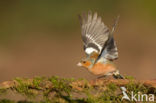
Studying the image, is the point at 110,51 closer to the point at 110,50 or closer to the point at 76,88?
the point at 110,50

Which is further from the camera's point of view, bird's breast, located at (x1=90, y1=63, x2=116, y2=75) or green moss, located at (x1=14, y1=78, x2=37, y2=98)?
bird's breast, located at (x1=90, y1=63, x2=116, y2=75)

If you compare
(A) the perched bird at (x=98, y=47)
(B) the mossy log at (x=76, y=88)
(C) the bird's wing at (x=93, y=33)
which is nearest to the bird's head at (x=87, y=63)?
(A) the perched bird at (x=98, y=47)

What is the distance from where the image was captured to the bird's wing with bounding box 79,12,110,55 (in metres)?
3.10

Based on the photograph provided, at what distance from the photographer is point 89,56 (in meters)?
2.96

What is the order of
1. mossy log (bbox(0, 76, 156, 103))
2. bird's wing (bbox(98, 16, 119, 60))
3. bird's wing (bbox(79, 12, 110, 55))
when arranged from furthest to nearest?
bird's wing (bbox(79, 12, 110, 55)) → bird's wing (bbox(98, 16, 119, 60)) → mossy log (bbox(0, 76, 156, 103))

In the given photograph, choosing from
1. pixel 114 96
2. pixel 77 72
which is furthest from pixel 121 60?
pixel 114 96

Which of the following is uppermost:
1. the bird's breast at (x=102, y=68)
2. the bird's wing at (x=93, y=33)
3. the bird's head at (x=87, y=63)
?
the bird's wing at (x=93, y=33)

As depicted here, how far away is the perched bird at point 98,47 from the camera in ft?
8.83

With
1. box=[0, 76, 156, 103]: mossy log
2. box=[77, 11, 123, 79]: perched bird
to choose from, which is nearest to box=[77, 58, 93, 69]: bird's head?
box=[77, 11, 123, 79]: perched bird

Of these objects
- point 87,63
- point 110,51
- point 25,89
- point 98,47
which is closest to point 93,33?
point 98,47

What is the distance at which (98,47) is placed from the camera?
3.18 m

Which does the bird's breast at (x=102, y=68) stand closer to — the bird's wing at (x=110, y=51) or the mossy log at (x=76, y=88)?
the bird's wing at (x=110, y=51)

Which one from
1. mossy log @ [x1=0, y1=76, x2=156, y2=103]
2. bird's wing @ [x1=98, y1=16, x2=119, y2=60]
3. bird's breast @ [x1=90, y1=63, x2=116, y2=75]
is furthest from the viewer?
bird's breast @ [x1=90, y1=63, x2=116, y2=75]

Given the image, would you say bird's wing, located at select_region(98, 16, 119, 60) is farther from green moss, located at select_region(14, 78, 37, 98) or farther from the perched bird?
green moss, located at select_region(14, 78, 37, 98)
